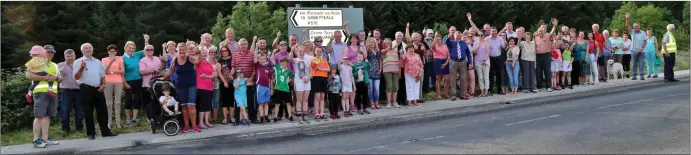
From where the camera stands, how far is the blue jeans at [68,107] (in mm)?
11023

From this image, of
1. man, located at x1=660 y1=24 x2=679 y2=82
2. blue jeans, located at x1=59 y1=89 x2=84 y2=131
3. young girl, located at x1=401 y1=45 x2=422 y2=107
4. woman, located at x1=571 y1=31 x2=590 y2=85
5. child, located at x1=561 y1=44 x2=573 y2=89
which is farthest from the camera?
man, located at x1=660 y1=24 x2=679 y2=82

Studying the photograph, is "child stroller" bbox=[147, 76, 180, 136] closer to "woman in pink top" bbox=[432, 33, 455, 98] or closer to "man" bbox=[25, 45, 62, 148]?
"man" bbox=[25, 45, 62, 148]

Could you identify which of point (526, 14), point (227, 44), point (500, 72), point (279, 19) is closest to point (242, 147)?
point (227, 44)

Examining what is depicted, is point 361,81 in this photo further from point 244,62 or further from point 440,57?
point 244,62

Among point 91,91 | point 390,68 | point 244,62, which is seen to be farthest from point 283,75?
point 91,91

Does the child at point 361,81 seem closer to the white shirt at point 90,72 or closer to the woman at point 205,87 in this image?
the woman at point 205,87

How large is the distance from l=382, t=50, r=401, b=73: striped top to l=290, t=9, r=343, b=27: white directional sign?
1.83 m

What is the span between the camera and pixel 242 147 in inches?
371

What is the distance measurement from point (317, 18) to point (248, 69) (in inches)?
132

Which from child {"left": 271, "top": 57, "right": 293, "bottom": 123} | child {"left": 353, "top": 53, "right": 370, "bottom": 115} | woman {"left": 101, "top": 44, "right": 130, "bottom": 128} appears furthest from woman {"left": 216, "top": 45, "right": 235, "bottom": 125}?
child {"left": 353, "top": 53, "right": 370, "bottom": 115}

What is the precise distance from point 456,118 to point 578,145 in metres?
3.66

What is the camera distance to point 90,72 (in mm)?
10789

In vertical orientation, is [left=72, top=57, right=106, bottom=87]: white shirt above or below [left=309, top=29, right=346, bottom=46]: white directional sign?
below

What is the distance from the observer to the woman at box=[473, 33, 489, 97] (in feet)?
51.3
